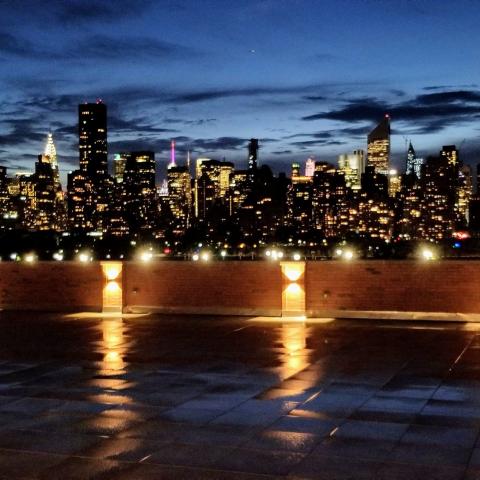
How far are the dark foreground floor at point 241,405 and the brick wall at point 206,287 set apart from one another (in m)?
3.49

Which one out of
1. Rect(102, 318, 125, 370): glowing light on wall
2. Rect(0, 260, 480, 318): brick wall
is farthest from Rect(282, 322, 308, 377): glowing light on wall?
Rect(102, 318, 125, 370): glowing light on wall

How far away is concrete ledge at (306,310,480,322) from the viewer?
18.1 meters

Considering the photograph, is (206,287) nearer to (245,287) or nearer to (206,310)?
(206,310)

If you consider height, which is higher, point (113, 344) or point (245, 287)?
point (245, 287)

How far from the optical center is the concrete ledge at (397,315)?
18125mm

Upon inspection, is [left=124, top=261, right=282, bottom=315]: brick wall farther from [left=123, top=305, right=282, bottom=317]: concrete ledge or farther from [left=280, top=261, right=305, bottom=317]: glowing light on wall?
[left=280, top=261, right=305, bottom=317]: glowing light on wall

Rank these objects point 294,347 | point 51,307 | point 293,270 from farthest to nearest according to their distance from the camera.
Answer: point 51,307, point 293,270, point 294,347

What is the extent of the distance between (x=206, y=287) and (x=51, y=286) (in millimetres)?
4247

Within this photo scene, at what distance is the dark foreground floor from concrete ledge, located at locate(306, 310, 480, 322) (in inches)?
83.0

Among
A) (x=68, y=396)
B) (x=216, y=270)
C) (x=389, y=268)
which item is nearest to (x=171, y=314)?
(x=216, y=270)

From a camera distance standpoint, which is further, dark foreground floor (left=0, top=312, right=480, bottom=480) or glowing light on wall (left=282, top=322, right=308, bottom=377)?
glowing light on wall (left=282, top=322, right=308, bottom=377)

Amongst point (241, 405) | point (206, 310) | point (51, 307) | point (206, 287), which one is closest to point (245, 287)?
point (206, 287)

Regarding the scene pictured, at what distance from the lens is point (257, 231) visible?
18275 cm

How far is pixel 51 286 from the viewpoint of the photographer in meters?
21.4
